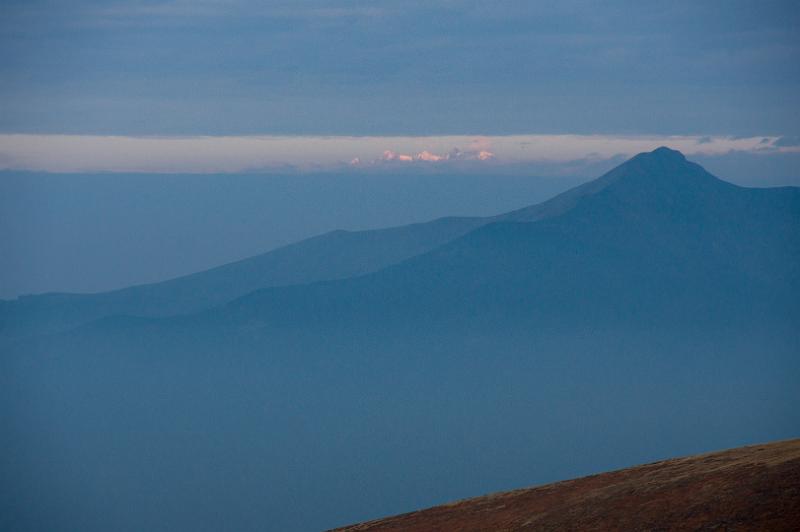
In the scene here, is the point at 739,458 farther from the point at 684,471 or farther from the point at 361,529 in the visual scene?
the point at 361,529

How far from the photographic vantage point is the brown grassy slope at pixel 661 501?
109ft

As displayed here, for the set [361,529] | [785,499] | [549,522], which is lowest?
[361,529]

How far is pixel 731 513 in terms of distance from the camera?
109ft

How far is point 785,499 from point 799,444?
937 centimetres

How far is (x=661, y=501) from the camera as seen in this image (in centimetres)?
3681

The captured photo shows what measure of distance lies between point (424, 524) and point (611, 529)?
1227 centimetres

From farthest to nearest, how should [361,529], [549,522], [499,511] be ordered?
[361,529], [499,511], [549,522]

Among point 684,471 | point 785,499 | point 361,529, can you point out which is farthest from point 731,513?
point 361,529

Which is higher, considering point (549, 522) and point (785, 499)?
point (785, 499)

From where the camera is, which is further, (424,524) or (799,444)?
(424,524)

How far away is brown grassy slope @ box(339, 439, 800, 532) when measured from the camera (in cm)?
3312

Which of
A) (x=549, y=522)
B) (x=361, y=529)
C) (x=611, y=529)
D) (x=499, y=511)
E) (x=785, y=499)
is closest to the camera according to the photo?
(x=785, y=499)

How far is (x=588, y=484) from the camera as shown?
44.8 metres

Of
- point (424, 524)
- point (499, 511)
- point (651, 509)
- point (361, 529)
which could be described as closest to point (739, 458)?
point (651, 509)
